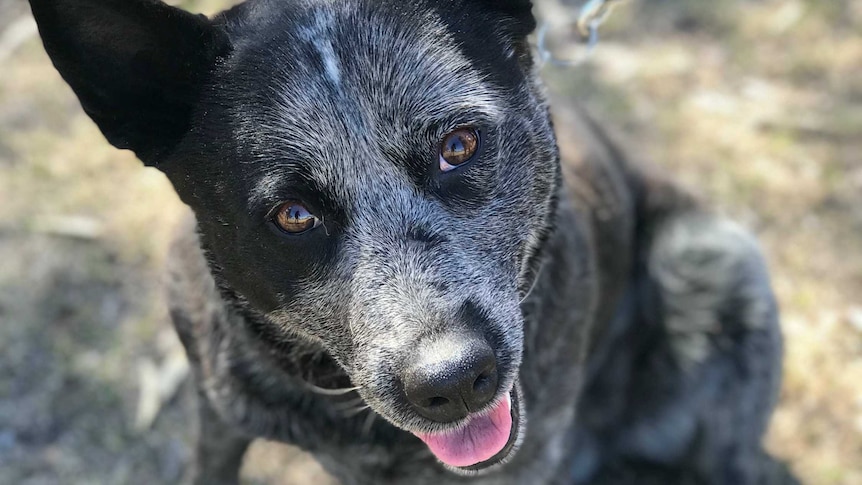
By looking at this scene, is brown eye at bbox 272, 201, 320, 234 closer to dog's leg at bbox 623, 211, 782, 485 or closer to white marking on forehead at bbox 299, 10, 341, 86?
white marking on forehead at bbox 299, 10, 341, 86

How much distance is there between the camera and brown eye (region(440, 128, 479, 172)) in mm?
2238

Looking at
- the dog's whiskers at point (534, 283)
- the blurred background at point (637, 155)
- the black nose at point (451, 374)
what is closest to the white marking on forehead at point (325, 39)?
the black nose at point (451, 374)

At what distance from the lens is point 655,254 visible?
3867 millimetres

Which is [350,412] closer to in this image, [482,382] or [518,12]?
[482,382]

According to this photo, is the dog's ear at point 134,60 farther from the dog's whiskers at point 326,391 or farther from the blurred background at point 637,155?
the blurred background at point 637,155

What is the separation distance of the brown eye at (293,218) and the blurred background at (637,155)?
6.36 feet

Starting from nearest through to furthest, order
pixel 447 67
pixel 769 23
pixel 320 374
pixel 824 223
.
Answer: pixel 447 67, pixel 320 374, pixel 824 223, pixel 769 23

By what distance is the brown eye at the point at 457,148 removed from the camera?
224 cm

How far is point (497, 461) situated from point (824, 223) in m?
3.09

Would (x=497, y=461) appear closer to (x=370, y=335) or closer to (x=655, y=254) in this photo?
(x=370, y=335)

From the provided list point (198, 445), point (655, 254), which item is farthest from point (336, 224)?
point (655, 254)

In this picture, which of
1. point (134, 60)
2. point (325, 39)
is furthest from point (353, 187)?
point (134, 60)

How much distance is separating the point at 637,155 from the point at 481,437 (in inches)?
83.2

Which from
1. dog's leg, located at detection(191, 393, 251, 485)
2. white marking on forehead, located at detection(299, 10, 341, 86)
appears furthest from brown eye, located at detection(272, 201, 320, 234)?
dog's leg, located at detection(191, 393, 251, 485)
